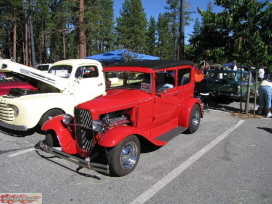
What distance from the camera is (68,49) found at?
167 ft

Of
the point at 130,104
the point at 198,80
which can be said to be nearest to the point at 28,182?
the point at 130,104

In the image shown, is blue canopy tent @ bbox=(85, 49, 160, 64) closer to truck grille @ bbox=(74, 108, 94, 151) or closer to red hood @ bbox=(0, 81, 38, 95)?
red hood @ bbox=(0, 81, 38, 95)

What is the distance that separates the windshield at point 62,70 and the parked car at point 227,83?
6.64 metres

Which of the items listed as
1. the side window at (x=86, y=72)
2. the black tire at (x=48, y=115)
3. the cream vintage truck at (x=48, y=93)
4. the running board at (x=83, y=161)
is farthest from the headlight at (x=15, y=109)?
the side window at (x=86, y=72)

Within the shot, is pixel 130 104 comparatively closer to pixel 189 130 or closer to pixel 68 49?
pixel 189 130

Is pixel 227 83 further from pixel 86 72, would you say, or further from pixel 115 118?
pixel 115 118

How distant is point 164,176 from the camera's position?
370cm

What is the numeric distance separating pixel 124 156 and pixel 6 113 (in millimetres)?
3444

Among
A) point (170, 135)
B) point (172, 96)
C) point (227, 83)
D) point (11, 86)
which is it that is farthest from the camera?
point (227, 83)

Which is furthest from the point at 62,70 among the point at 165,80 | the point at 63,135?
the point at 165,80

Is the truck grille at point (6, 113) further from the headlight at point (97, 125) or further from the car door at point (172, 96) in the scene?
the car door at point (172, 96)

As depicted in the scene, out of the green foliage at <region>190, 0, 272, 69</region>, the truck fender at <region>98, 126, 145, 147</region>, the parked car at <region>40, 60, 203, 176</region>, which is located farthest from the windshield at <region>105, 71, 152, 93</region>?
the green foliage at <region>190, 0, 272, 69</region>

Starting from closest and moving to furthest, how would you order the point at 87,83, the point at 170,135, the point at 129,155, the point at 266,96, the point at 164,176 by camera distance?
the point at 164,176, the point at 129,155, the point at 170,135, the point at 87,83, the point at 266,96

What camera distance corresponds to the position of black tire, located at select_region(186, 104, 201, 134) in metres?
5.80
